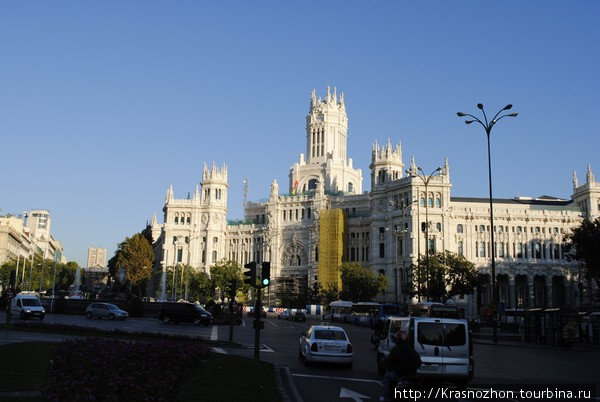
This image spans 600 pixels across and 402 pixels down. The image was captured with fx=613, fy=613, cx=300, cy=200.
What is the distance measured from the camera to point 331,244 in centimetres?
11331

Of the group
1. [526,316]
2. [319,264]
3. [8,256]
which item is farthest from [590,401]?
[8,256]

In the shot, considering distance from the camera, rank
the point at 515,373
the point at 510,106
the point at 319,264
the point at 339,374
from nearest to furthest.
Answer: the point at 339,374 → the point at 515,373 → the point at 510,106 → the point at 319,264

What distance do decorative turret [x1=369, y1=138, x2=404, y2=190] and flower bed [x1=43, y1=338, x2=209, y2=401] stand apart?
96.8 meters

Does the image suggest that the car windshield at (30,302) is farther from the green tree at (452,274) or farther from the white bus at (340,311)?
the white bus at (340,311)

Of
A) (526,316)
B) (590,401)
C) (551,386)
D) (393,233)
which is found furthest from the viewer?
(393,233)

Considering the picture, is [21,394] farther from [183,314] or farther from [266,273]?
[183,314]

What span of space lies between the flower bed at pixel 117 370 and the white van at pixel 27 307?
33.2 m

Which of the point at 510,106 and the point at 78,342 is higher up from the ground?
the point at 510,106

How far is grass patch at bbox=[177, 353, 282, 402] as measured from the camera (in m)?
13.0

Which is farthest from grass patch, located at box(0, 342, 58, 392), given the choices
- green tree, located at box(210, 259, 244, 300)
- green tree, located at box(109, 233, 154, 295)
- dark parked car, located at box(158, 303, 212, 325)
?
green tree, located at box(109, 233, 154, 295)

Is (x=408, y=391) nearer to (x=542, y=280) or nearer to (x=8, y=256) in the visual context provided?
(x=542, y=280)

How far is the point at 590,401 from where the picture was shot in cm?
1592

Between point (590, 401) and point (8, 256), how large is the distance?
127 m

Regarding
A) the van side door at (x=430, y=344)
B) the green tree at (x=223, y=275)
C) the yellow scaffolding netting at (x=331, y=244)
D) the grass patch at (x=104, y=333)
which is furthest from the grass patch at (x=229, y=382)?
the yellow scaffolding netting at (x=331, y=244)
